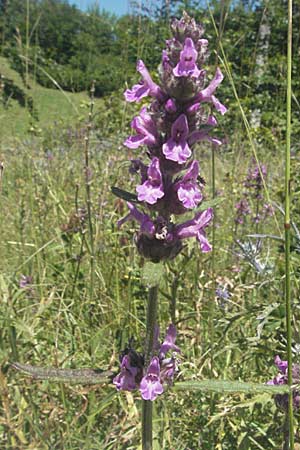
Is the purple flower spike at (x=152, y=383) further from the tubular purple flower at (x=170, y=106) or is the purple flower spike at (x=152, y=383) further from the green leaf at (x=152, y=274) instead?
the tubular purple flower at (x=170, y=106)

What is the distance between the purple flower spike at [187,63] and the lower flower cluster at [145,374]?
1.68 feet

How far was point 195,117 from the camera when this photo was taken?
0.97 meters

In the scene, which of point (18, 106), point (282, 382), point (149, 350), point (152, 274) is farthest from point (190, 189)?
point (18, 106)

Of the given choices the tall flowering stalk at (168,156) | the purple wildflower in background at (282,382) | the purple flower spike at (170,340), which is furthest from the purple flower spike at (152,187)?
the purple wildflower in background at (282,382)

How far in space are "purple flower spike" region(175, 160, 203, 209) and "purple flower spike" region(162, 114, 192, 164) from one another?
5 centimetres

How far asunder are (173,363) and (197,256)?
1065 millimetres

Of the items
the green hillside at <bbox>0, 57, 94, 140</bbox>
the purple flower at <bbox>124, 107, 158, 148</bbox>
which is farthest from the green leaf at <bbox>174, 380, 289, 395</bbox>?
the green hillside at <bbox>0, 57, 94, 140</bbox>

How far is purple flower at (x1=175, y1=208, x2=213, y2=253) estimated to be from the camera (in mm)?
998

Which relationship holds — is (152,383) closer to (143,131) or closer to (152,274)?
(152,274)

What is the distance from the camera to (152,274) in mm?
857

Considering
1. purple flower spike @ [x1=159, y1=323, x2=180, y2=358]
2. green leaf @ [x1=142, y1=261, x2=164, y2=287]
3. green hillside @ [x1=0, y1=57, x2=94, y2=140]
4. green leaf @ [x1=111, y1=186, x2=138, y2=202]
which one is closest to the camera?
green leaf @ [x1=142, y1=261, x2=164, y2=287]

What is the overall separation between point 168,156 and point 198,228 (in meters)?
0.18

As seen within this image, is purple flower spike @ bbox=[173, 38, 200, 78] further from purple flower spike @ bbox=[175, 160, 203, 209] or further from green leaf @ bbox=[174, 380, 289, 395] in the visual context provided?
green leaf @ bbox=[174, 380, 289, 395]

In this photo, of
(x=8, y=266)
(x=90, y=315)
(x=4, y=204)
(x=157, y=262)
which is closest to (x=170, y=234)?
(x=157, y=262)
